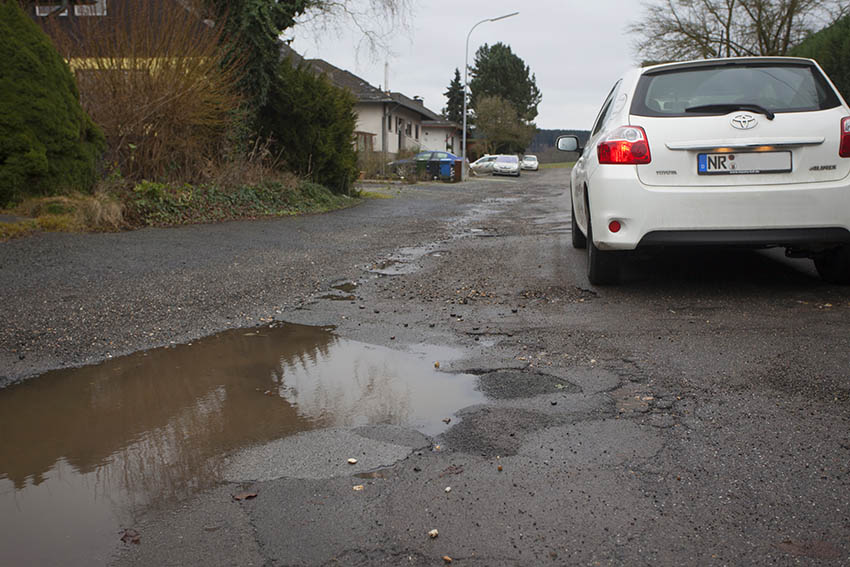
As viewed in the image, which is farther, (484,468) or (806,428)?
(806,428)

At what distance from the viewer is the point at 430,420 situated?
326 cm

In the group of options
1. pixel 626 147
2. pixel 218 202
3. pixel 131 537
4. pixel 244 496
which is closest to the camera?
pixel 131 537

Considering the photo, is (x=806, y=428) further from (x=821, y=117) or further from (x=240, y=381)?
(x=821, y=117)

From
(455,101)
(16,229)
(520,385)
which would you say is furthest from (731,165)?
(455,101)

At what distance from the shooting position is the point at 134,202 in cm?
1083

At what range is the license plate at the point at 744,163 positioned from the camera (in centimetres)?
512

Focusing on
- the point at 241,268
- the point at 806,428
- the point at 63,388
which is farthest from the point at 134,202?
the point at 806,428

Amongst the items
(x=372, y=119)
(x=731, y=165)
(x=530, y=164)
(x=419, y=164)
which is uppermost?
(x=372, y=119)

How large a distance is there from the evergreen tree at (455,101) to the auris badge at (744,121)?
3385 inches

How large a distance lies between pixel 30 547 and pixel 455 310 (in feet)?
12.0

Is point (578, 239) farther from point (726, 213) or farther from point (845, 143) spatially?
point (845, 143)

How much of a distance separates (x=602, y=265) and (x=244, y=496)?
Answer: 162 inches

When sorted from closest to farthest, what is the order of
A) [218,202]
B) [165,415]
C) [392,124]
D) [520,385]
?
[165,415] < [520,385] < [218,202] < [392,124]

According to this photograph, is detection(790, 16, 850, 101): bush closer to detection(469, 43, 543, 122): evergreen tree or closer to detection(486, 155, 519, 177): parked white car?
detection(486, 155, 519, 177): parked white car
